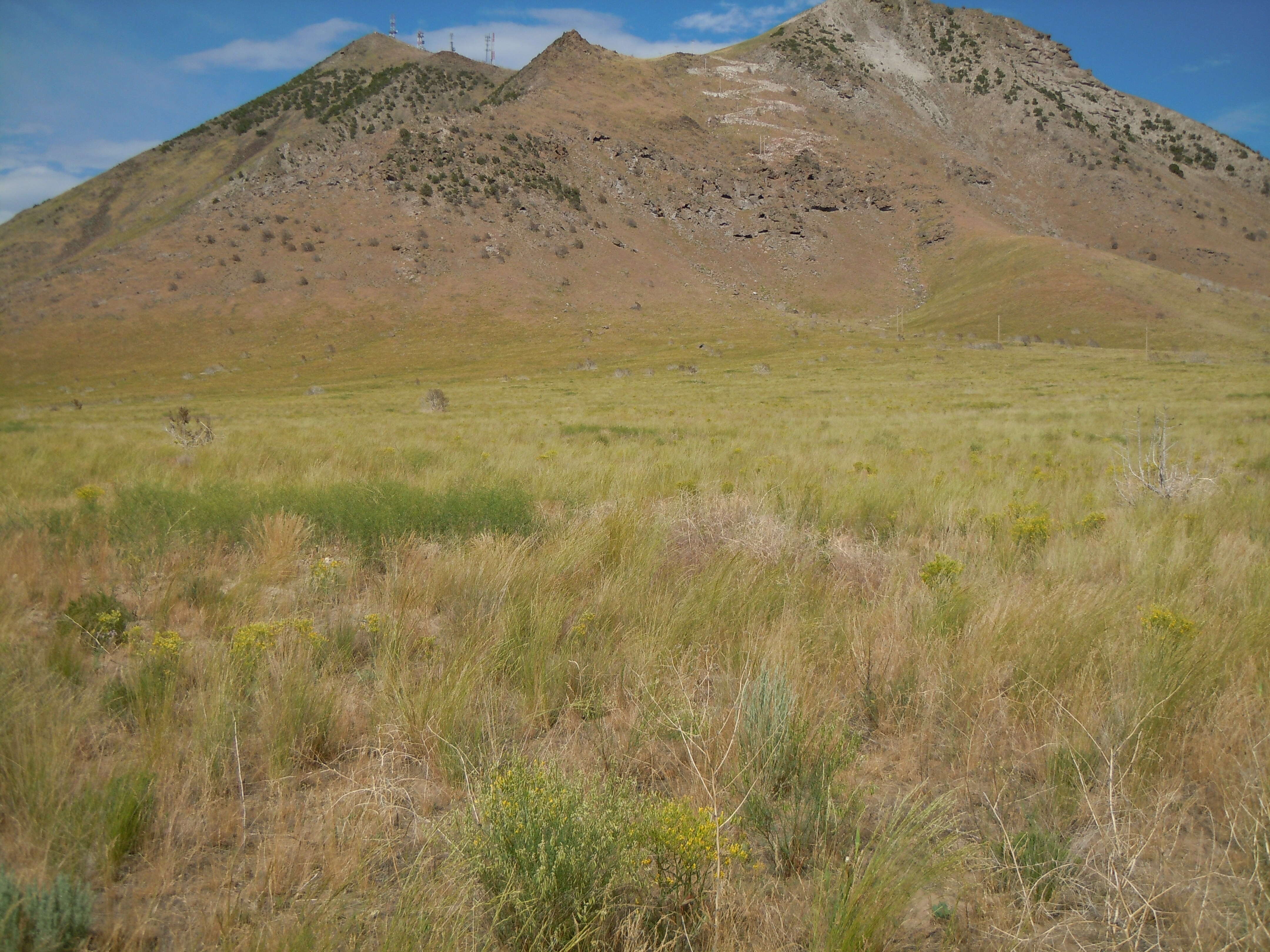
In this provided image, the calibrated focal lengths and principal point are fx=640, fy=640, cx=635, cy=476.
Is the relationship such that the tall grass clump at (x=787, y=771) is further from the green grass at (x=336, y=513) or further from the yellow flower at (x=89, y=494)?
the yellow flower at (x=89, y=494)

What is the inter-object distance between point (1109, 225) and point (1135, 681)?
390 ft

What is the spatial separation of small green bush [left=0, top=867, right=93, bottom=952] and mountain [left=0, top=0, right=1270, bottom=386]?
2035 inches

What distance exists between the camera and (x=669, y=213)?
282ft

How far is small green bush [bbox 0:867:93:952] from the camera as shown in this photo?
1415 mm

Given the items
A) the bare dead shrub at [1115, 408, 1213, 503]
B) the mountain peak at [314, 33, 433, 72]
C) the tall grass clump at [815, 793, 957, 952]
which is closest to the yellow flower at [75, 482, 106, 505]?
the tall grass clump at [815, 793, 957, 952]

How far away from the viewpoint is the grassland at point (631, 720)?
5.34ft

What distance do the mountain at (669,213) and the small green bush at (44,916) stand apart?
51.7m

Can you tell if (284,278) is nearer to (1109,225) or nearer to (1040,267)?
(1040,267)

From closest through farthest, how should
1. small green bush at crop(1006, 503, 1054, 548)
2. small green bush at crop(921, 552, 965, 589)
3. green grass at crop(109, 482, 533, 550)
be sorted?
small green bush at crop(921, 552, 965, 589), green grass at crop(109, 482, 533, 550), small green bush at crop(1006, 503, 1054, 548)

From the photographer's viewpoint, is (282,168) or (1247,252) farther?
(1247,252)

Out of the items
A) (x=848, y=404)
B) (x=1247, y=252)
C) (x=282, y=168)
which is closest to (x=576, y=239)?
(x=282, y=168)

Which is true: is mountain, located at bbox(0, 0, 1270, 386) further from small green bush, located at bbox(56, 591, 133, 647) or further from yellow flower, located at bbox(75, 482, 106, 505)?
small green bush, located at bbox(56, 591, 133, 647)

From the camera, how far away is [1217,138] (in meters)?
115

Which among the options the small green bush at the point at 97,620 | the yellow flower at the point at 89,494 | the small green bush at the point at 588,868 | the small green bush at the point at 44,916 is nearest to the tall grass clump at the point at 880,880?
the small green bush at the point at 588,868
